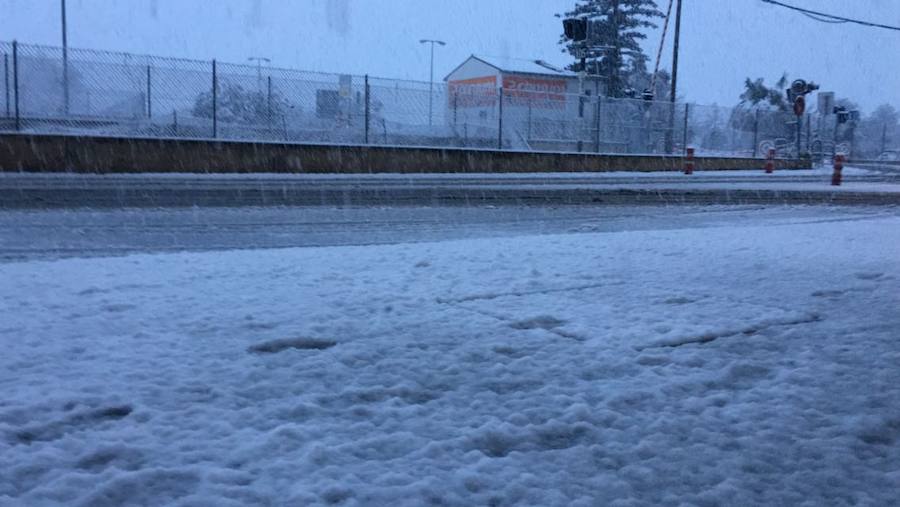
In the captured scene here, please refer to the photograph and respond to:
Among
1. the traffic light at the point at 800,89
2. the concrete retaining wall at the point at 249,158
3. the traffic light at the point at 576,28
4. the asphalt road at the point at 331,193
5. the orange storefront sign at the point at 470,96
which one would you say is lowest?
the asphalt road at the point at 331,193

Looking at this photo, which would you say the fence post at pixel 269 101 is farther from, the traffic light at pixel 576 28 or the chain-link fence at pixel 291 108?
the traffic light at pixel 576 28

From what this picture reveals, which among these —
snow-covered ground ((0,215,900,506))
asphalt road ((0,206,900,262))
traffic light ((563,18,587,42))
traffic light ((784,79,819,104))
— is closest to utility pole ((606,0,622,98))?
traffic light ((784,79,819,104))

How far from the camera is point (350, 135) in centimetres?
2139

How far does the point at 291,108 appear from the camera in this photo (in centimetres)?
2031

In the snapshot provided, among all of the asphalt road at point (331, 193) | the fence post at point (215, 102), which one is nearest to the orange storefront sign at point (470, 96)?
the asphalt road at point (331, 193)

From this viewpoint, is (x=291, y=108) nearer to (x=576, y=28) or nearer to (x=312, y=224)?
(x=576, y=28)

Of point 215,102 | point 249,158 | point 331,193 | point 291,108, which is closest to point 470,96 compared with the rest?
point 291,108

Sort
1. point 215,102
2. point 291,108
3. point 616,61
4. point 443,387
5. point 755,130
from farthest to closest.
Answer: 1. point 616,61
2. point 755,130
3. point 291,108
4. point 215,102
5. point 443,387

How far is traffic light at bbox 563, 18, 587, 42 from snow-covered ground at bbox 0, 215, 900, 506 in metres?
22.4

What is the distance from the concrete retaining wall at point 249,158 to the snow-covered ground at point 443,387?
511 inches

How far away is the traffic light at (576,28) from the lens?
26688 mm

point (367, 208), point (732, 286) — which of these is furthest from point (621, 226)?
point (732, 286)

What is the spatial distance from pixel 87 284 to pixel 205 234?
3586 mm

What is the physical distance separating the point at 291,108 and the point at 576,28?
11.0 meters
